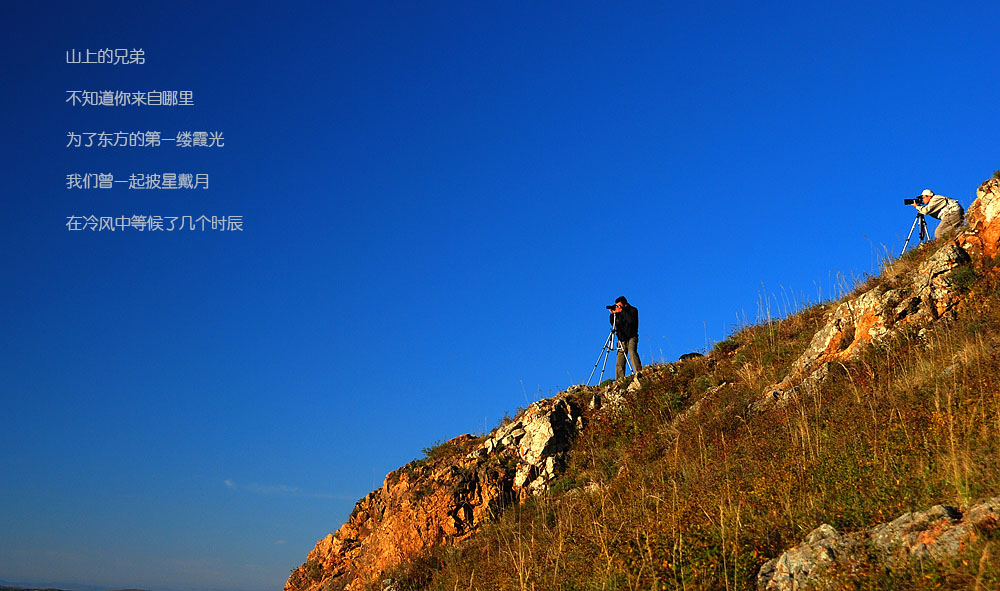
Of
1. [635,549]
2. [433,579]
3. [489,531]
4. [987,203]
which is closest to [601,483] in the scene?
[489,531]

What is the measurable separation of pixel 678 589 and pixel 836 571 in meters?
1.59

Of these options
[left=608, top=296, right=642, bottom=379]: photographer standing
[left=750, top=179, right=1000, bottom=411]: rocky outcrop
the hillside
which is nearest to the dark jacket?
[left=608, top=296, right=642, bottom=379]: photographer standing

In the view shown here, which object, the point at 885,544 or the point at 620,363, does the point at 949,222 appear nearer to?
the point at 620,363

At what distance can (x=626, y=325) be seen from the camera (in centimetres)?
1850

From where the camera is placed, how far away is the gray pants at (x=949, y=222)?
15625mm

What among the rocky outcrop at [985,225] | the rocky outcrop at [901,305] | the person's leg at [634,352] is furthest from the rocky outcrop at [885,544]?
the person's leg at [634,352]

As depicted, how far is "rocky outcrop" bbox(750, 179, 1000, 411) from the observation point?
12.4m

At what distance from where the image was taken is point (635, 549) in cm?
771

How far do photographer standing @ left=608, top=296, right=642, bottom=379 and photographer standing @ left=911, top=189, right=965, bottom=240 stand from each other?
7609 mm

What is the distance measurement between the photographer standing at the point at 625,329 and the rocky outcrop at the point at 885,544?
39.3ft

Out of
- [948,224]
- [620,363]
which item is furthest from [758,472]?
[948,224]

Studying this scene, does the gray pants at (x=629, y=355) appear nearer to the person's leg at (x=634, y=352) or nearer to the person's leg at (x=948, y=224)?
the person's leg at (x=634, y=352)

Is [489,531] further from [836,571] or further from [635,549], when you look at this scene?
[836,571]

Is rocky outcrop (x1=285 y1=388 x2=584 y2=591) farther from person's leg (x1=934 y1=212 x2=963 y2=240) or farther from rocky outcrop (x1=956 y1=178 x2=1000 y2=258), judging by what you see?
person's leg (x1=934 y1=212 x2=963 y2=240)
